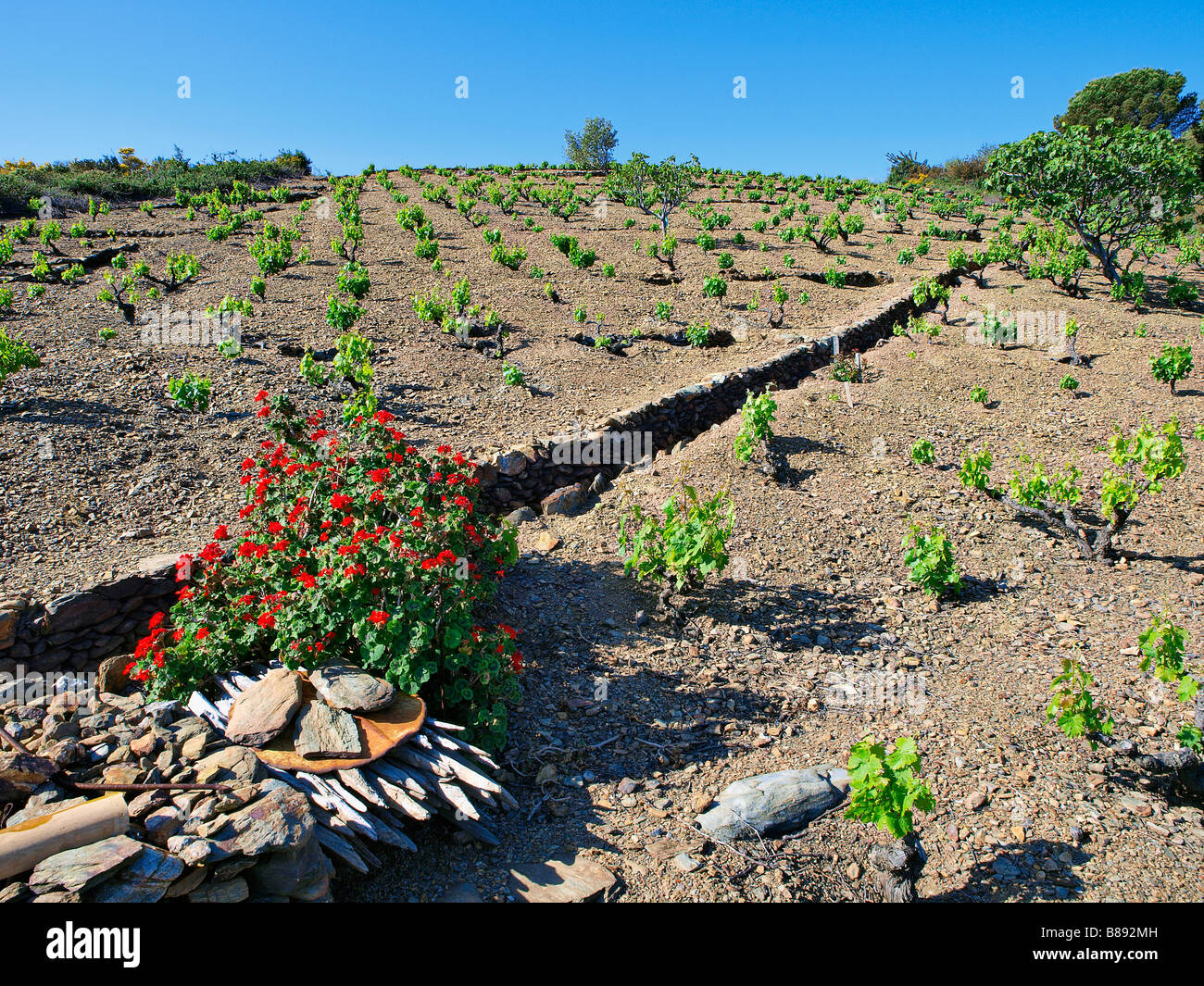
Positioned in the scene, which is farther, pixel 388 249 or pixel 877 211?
pixel 877 211

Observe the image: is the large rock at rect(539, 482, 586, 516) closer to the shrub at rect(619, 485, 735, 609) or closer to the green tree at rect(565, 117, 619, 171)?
the shrub at rect(619, 485, 735, 609)

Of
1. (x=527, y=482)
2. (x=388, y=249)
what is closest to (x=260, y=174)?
(x=388, y=249)

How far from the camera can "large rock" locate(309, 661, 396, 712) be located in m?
3.34

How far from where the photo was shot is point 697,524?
5.28 meters

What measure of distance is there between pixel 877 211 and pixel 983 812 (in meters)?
26.7

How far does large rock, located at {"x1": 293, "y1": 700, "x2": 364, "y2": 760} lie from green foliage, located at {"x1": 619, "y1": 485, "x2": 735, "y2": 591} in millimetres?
2731

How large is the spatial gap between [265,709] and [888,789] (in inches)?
119

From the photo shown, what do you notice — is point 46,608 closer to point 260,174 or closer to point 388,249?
point 388,249

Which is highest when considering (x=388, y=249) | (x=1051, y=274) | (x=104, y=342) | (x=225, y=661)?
(x=388, y=249)

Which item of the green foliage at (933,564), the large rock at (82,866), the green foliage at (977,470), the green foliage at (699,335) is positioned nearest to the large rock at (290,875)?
the large rock at (82,866)

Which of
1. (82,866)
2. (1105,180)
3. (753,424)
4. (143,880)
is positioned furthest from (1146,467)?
(1105,180)

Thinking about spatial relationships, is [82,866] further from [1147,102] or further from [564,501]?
[1147,102]
